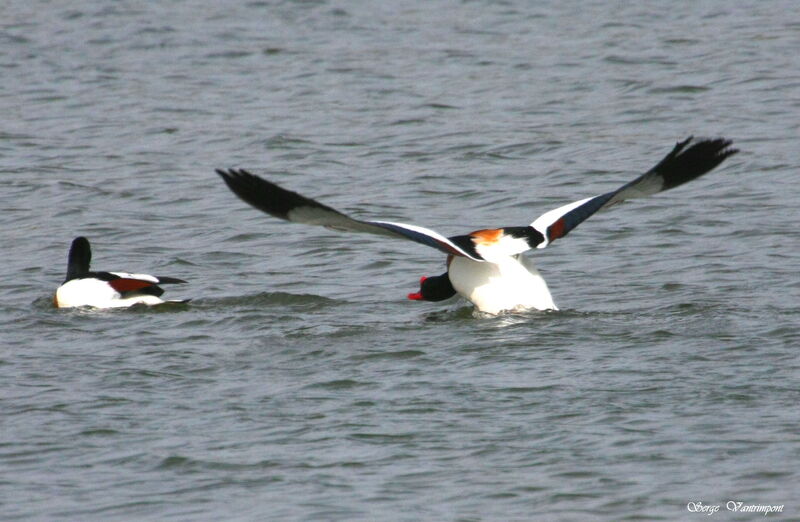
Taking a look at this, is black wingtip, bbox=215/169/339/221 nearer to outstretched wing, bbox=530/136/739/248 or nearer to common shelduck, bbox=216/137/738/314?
common shelduck, bbox=216/137/738/314

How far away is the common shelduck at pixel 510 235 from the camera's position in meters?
8.75

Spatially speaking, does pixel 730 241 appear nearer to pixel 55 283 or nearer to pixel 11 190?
pixel 55 283

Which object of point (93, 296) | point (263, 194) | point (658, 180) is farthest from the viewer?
point (93, 296)

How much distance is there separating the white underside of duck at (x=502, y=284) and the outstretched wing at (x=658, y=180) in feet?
0.99

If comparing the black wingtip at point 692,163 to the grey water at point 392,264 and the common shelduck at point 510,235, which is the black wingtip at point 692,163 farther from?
the grey water at point 392,264

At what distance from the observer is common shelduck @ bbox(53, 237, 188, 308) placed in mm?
10477

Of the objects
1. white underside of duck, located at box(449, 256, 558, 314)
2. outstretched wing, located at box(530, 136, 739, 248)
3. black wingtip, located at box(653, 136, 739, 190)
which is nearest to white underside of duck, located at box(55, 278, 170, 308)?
white underside of duck, located at box(449, 256, 558, 314)

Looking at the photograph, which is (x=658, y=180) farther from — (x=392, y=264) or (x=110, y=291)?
(x=110, y=291)

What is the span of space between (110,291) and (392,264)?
2.38m

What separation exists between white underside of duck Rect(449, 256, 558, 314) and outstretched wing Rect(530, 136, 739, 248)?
0.30 meters

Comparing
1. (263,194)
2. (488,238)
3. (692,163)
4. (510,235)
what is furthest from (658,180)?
(263,194)

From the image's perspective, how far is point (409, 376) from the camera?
26.6 feet

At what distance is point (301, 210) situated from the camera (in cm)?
859

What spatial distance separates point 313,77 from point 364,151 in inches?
147
